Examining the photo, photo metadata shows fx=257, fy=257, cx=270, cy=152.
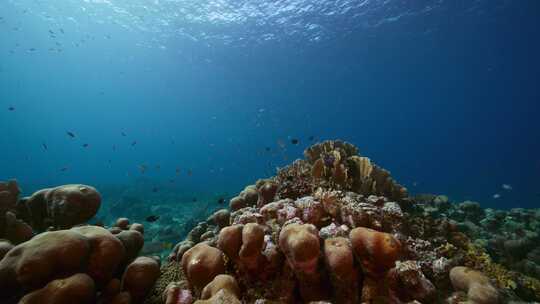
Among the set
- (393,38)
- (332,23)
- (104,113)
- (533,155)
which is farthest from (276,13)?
(104,113)

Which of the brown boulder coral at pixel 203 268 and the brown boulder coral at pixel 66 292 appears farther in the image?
the brown boulder coral at pixel 203 268

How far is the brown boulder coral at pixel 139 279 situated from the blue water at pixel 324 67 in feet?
34.0

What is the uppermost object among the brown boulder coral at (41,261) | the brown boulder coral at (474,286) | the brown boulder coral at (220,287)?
the brown boulder coral at (41,261)

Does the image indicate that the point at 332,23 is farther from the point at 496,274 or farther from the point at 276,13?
the point at 496,274

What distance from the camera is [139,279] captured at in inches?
129

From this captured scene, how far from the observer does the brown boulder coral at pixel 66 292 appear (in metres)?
2.43

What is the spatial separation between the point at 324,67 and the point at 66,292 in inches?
1786

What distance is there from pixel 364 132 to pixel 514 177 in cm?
4894

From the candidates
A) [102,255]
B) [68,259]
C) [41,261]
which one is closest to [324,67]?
[102,255]

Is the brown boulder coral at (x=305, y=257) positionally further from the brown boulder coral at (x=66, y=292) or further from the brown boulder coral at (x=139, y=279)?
the brown boulder coral at (x=66, y=292)

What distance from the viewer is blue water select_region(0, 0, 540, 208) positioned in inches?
1095

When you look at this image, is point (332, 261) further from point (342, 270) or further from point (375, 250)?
point (375, 250)

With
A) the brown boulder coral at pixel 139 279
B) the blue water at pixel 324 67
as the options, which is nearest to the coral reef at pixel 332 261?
the brown boulder coral at pixel 139 279

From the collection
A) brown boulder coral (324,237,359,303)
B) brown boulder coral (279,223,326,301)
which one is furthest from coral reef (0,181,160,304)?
brown boulder coral (324,237,359,303)
